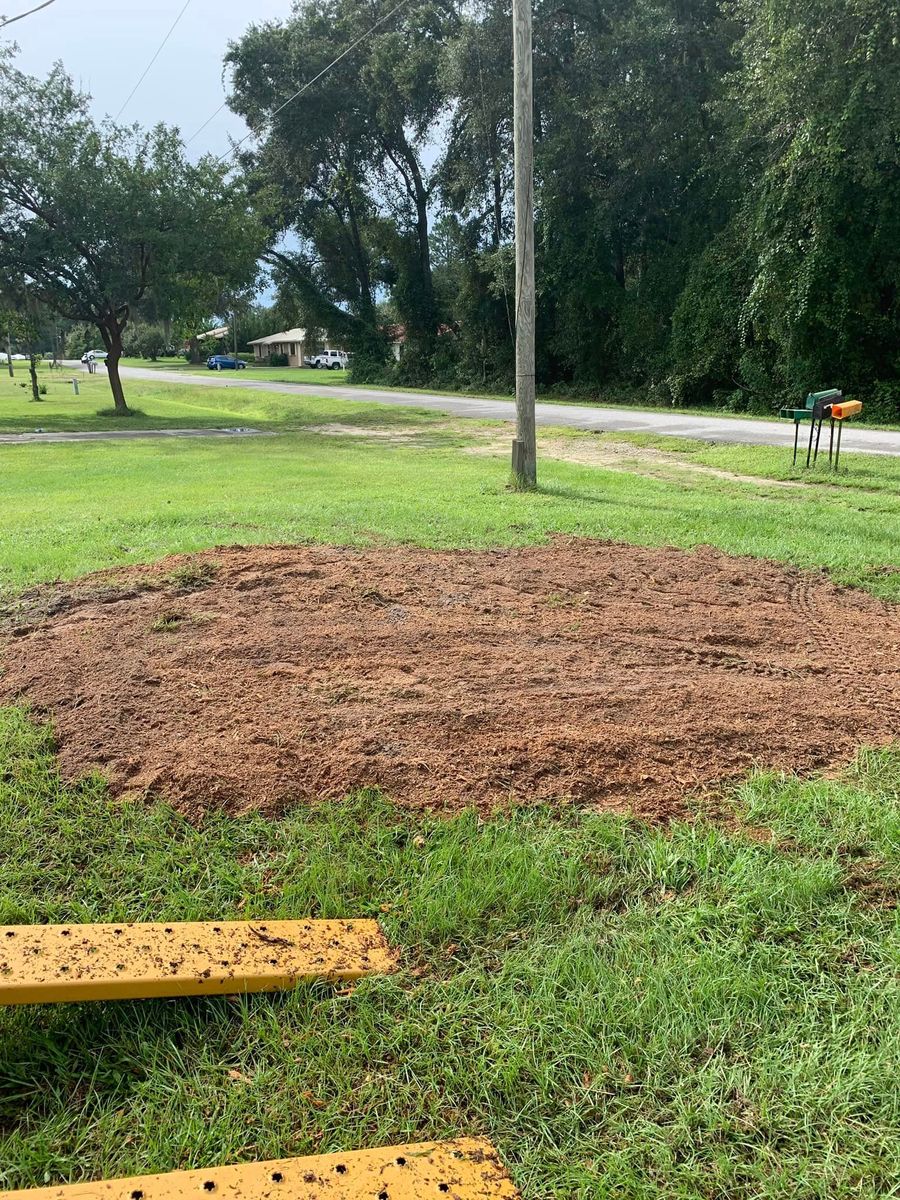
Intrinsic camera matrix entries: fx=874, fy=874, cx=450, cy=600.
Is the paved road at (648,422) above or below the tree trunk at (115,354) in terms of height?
below

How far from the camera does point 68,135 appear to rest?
22141mm

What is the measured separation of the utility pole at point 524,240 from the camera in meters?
9.18

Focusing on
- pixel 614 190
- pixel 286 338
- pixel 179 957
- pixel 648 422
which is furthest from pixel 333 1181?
pixel 286 338

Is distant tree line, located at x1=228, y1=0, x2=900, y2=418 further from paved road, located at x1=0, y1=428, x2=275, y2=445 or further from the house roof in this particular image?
the house roof

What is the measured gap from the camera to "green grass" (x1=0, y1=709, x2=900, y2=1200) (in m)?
1.73

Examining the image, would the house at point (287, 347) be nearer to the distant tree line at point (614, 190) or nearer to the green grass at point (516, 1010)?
the distant tree line at point (614, 190)

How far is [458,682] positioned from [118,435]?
18967 millimetres

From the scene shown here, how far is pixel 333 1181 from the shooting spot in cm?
162

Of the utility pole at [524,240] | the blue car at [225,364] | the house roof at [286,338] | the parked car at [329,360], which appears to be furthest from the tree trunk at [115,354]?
the house roof at [286,338]

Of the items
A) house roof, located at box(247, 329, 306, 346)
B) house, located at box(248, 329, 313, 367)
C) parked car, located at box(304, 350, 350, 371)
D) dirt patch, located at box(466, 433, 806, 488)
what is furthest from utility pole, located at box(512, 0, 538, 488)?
house roof, located at box(247, 329, 306, 346)

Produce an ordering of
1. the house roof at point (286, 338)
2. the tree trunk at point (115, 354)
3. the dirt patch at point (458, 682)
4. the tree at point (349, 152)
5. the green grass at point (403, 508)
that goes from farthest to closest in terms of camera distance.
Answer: the house roof at point (286, 338) → the tree at point (349, 152) → the tree trunk at point (115, 354) → the green grass at point (403, 508) → the dirt patch at point (458, 682)

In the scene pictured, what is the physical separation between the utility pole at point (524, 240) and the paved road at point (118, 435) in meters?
11.4

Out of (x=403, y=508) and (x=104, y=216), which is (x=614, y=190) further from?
(x=403, y=508)

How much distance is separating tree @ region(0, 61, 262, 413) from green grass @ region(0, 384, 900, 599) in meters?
9.19
